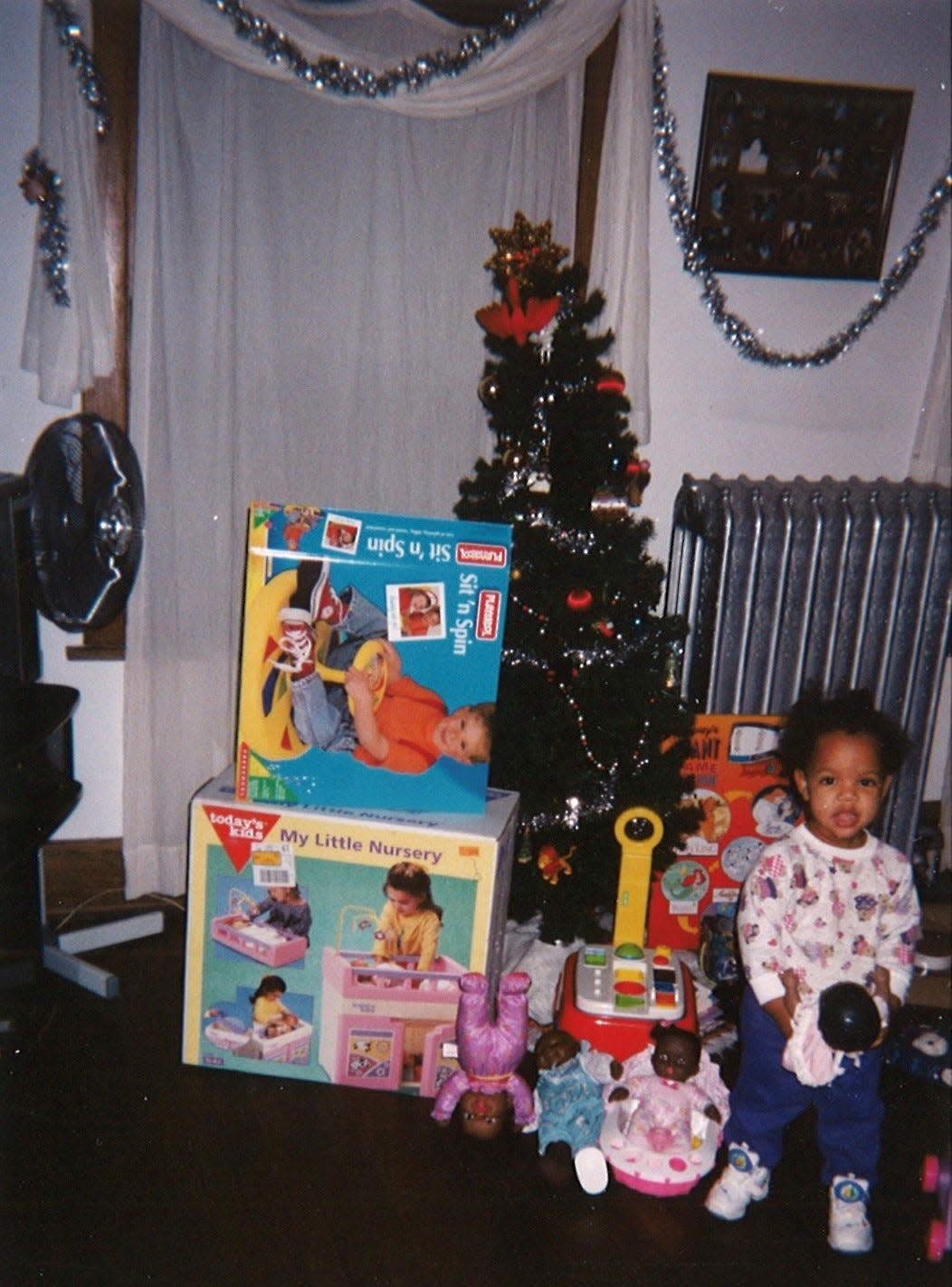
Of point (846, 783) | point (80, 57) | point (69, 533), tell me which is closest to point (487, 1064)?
point (846, 783)

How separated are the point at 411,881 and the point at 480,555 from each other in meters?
0.64

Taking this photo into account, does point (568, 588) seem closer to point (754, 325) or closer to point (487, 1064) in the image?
point (487, 1064)

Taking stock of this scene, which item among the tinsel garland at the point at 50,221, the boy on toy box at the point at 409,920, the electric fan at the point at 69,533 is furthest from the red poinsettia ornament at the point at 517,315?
the boy on toy box at the point at 409,920

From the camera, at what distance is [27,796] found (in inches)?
86.1

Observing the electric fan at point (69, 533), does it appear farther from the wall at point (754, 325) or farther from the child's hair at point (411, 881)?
the child's hair at point (411, 881)

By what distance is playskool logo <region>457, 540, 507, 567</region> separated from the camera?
203 cm

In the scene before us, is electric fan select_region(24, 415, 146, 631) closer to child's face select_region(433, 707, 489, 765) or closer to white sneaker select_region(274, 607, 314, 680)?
white sneaker select_region(274, 607, 314, 680)

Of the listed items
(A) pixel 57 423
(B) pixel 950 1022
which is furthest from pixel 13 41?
(B) pixel 950 1022

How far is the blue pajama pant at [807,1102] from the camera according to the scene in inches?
74.9

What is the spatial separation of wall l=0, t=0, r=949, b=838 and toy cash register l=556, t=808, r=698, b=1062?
3.41ft

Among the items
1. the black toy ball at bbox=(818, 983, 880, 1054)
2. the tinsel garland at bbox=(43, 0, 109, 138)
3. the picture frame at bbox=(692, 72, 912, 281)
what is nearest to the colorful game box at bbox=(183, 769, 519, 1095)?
the black toy ball at bbox=(818, 983, 880, 1054)

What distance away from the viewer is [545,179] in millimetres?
2645

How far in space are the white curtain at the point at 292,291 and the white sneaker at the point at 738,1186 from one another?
1567mm

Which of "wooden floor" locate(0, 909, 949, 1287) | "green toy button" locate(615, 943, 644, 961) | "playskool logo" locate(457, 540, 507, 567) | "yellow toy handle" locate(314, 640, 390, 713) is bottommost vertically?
"wooden floor" locate(0, 909, 949, 1287)
